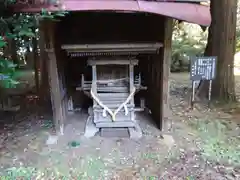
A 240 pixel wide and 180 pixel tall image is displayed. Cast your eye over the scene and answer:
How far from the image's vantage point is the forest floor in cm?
338

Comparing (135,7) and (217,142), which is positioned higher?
(135,7)

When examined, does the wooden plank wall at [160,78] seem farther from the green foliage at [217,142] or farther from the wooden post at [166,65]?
the green foliage at [217,142]

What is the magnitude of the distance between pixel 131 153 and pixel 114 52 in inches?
64.3

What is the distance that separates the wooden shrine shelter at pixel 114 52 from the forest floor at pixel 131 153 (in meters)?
0.42

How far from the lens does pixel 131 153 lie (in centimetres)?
388

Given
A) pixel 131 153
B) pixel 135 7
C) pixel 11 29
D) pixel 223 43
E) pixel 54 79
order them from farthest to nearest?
pixel 223 43 < pixel 54 79 < pixel 131 153 < pixel 135 7 < pixel 11 29

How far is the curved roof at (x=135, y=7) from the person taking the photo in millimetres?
3205

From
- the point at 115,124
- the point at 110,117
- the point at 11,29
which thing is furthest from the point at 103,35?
the point at 11,29

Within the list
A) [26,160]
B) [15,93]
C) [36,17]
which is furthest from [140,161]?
[15,93]

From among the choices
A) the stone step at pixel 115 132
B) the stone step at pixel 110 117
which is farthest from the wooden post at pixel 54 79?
the stone step at pixel 115 132

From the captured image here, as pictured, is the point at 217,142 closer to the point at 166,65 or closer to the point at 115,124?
the point at 166,65

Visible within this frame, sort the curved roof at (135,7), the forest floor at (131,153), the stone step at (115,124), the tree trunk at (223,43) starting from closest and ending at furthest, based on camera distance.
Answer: the curved roof at (135,7)
the forest floor at (131,153)
the stone step at (115,124)
the tree trunk at (223,43)

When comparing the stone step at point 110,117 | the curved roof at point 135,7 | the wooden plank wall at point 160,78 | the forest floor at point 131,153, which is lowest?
the forest floor at point 131,153

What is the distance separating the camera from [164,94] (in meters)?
4.41
